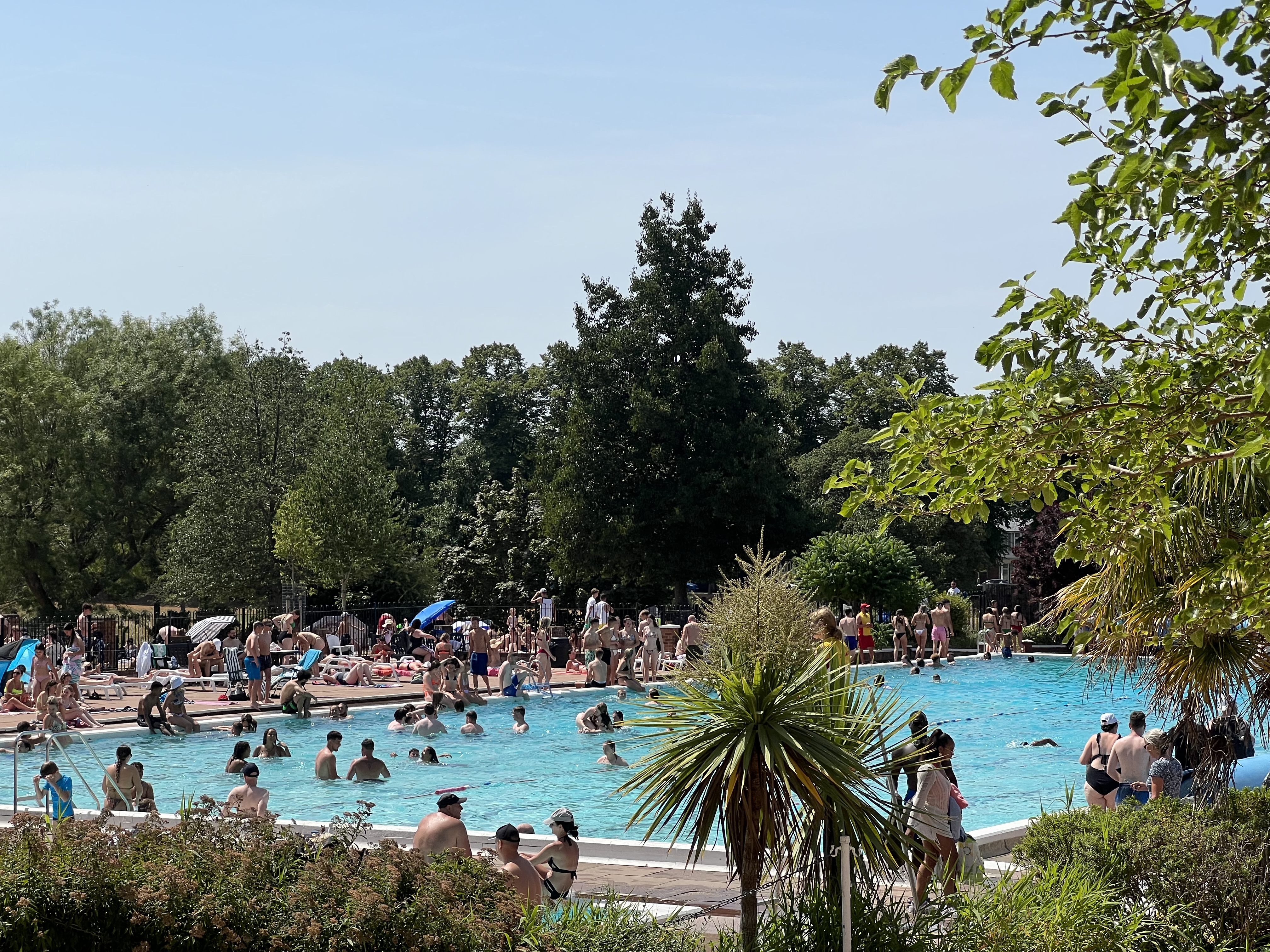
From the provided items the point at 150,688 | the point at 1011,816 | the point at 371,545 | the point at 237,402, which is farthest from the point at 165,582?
the point at 1011,816

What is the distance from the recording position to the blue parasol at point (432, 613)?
36594 millimetres

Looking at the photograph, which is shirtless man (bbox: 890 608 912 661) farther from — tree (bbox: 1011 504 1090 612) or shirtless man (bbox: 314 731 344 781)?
shirtless man (bbox: 314 731 344 781)

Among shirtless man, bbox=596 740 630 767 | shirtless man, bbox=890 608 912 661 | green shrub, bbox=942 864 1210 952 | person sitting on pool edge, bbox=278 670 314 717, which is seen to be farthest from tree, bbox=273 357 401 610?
green shrub, bbox=942 864 1210 952

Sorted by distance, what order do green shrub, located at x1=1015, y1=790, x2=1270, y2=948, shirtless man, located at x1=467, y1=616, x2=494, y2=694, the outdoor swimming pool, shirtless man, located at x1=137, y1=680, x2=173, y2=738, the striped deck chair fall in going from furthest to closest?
shirtless man, located at x1=467, y1=616, x2=494, y2=694 → the striped deck chair → shirtless man, located at x1=137, y1=680, x2=173, y2=738 → the outdoor swimming pool → green shrub, located at x1=1015, y1=790, x2=1270, y2=948

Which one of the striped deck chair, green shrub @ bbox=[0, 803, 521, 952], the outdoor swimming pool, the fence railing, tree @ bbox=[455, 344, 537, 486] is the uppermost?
tree @ bbox=[455, 344, 537, 486]

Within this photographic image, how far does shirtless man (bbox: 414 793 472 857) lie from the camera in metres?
10.1

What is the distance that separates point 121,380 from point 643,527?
22.2m

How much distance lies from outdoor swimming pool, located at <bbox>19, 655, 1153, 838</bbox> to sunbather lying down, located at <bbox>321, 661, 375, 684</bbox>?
11.1ft

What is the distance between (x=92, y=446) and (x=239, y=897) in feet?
151

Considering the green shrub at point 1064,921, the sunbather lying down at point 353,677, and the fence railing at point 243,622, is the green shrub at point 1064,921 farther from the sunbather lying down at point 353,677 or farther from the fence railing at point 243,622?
the sunbather lying down at point 353,677

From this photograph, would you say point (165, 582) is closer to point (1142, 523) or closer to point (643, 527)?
point (643, 527)

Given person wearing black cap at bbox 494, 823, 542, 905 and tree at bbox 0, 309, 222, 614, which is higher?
tree at bbox 0, 309, 222, 614

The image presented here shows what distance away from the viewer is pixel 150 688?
22391 millimetres

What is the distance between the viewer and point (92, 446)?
49.2m
